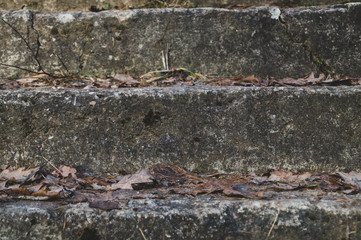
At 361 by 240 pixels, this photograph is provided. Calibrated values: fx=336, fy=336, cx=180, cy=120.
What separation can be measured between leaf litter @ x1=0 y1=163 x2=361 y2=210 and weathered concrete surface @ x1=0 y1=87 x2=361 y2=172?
69 millimetres

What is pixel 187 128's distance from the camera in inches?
68.5

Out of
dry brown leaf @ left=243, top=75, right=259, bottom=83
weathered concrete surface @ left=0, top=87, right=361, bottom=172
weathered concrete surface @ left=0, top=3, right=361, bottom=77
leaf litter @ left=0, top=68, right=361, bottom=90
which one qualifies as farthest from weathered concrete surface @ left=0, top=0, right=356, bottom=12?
weathered concrete surface @ left=0, top=87, right=361, bottom=172

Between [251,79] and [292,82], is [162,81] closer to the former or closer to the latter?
[251,79]

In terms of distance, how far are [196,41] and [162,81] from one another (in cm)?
37

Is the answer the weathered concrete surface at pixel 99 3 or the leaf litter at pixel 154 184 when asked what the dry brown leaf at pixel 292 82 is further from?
the weathered concrete surface at pixel 99 3

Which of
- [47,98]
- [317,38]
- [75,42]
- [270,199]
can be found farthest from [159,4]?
[270,199]

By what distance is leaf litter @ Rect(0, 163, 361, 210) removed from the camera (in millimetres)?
1379

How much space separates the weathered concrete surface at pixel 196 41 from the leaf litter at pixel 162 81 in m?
0.07

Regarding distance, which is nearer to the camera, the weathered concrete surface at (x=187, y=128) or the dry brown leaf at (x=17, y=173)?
the dry brown leaf at (x=17, y=173)

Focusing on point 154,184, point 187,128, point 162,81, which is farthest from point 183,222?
point 162,81

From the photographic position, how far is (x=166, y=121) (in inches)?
68.9

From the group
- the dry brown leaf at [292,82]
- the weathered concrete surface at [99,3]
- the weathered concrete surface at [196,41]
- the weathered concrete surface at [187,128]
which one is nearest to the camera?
the weathered concrete surface at [187,128]

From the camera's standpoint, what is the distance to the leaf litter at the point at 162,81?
2.10 meters

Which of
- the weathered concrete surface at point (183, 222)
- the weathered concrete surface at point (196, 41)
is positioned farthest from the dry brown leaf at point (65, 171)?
the weathered concrete surface at point (196, 41)
